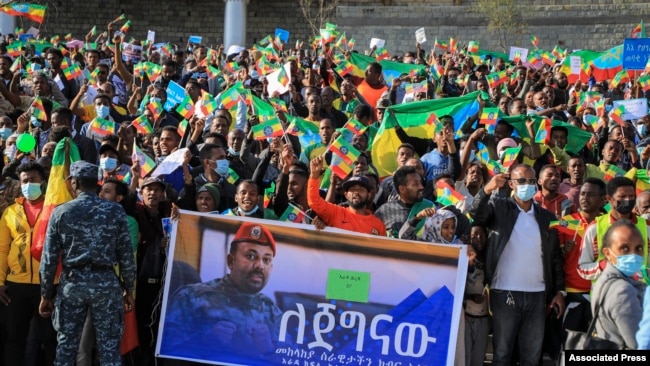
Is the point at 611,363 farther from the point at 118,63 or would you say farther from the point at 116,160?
the point at 118,63

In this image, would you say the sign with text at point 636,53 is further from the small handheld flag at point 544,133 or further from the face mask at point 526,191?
the face mask at point 526,191

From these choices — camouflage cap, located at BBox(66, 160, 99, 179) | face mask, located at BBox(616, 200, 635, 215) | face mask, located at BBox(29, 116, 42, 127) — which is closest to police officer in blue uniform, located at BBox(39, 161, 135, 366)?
camouflage cap, located at BBox(66, 160, 99, 179)

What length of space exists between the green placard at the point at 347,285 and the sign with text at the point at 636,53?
933 centimetres

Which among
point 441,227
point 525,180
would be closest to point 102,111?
point 441,227

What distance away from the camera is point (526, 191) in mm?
7668

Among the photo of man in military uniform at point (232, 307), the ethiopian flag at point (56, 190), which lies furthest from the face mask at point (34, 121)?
the photo of man in military uniform at point (232, 307)

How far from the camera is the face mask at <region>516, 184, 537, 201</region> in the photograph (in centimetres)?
766

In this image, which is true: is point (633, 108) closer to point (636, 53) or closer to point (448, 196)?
point (636, 53)

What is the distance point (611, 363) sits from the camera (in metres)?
5.33

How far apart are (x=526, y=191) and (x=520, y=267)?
0.56m

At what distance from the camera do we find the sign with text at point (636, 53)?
1558cm

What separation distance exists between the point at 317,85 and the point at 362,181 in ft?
21.2

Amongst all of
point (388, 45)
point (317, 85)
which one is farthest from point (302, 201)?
point (388, 45)

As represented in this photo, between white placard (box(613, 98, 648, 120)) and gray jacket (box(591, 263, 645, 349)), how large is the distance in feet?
23.5
